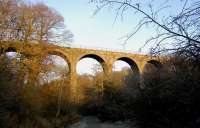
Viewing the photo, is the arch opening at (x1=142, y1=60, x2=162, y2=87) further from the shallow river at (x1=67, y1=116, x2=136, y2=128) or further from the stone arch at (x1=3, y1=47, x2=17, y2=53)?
the stone arch at (x1=3, y1=47, x2=17, y2=53)

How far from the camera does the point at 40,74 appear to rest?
20047 mm

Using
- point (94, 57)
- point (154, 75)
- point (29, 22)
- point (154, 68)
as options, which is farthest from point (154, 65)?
point (94, 57)

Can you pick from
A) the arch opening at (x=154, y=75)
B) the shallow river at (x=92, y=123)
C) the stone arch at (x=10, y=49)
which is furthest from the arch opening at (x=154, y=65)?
the stone arch at (x=10, y=49)

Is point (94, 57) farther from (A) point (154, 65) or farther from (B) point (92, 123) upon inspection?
(A) point (154, 65)

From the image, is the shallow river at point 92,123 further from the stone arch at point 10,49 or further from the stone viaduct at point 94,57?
the stone arch at point 10,49

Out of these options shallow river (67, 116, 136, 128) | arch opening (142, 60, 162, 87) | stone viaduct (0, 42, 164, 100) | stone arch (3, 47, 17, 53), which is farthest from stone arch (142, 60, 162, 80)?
stone viaduct (0, 42, 164, 100)

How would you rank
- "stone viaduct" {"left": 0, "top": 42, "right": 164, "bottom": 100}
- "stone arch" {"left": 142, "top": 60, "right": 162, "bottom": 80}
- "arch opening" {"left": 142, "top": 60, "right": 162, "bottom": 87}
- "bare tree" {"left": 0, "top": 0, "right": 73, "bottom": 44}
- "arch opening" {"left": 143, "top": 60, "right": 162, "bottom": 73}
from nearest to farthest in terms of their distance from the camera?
1. "arch opening" {"left": 143, "top": 60, "right": 162, "bottom": 73}
2. "stone arch" {"left": 142, "top": 60, "right": 162, "bottom": 80}
3. "arch opening" {"left": 142, "top": 60, "right": 162, "bottom": 87}
4. "bare tree" {"left": 0, "top": 0, "right": 73, "bottom": 44}
5. "stone viaduct" {"left": 0, "top": 42, "right": 164, "bottom": 100}

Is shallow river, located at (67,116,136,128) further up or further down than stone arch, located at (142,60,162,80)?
further down

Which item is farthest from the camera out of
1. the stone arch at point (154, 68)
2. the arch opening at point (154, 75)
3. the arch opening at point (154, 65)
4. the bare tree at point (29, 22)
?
the bare tree at point (29, 22)

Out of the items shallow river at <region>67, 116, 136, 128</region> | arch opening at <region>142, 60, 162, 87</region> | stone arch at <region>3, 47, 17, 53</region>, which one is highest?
stone arch at <region>3, 47, 17, 53</region>

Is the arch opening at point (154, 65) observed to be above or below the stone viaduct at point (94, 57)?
below

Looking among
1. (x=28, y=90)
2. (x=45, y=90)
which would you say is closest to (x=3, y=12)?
(x=28, y=90)

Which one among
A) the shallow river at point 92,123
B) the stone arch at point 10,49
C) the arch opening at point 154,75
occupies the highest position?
the stone arch at point 10,49

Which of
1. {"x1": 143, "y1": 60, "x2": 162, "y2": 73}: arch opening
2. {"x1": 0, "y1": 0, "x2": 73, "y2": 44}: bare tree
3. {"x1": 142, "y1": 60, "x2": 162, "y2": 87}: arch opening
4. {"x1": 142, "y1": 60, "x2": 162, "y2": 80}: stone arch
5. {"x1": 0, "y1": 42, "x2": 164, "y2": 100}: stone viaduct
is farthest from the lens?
{"x1": 0, "y1": 42, "x2": 164, "y2": 100}: stone viaduct
